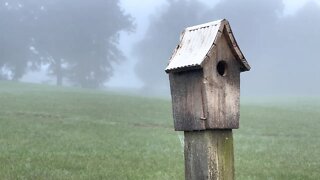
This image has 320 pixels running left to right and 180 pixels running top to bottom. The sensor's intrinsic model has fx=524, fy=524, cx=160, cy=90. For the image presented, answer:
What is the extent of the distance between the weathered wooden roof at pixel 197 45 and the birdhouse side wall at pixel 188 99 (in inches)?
5.5

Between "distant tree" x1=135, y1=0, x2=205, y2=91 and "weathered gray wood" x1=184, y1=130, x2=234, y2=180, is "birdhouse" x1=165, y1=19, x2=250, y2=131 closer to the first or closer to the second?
"weathered gray wood" x1=184, y1=130, x2=234, y2=180

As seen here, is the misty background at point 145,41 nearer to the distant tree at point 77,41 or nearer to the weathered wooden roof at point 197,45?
the distant tree at point 77,41

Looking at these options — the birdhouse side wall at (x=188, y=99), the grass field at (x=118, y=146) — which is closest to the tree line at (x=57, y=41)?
the grass field at (x=118, y=146)

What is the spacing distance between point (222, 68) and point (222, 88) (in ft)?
0.82

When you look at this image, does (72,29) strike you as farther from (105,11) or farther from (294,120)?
(294,120)

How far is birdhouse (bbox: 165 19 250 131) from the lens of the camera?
5.43 m

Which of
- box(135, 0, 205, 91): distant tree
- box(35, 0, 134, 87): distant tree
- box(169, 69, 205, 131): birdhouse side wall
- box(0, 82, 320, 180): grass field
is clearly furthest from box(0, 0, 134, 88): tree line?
box(169, 69, 205, 131): birdhouse side wall

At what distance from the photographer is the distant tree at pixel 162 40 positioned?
106375mm

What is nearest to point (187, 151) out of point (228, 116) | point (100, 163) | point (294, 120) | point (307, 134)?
point (228, 116)

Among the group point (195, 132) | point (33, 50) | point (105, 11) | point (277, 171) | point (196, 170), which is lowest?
point (277, 171)

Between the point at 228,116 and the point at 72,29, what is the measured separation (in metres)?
78.2

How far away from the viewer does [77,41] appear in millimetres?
82000

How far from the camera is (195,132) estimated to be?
552 centimetres

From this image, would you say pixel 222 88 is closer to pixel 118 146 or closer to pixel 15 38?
pixel 118 146
